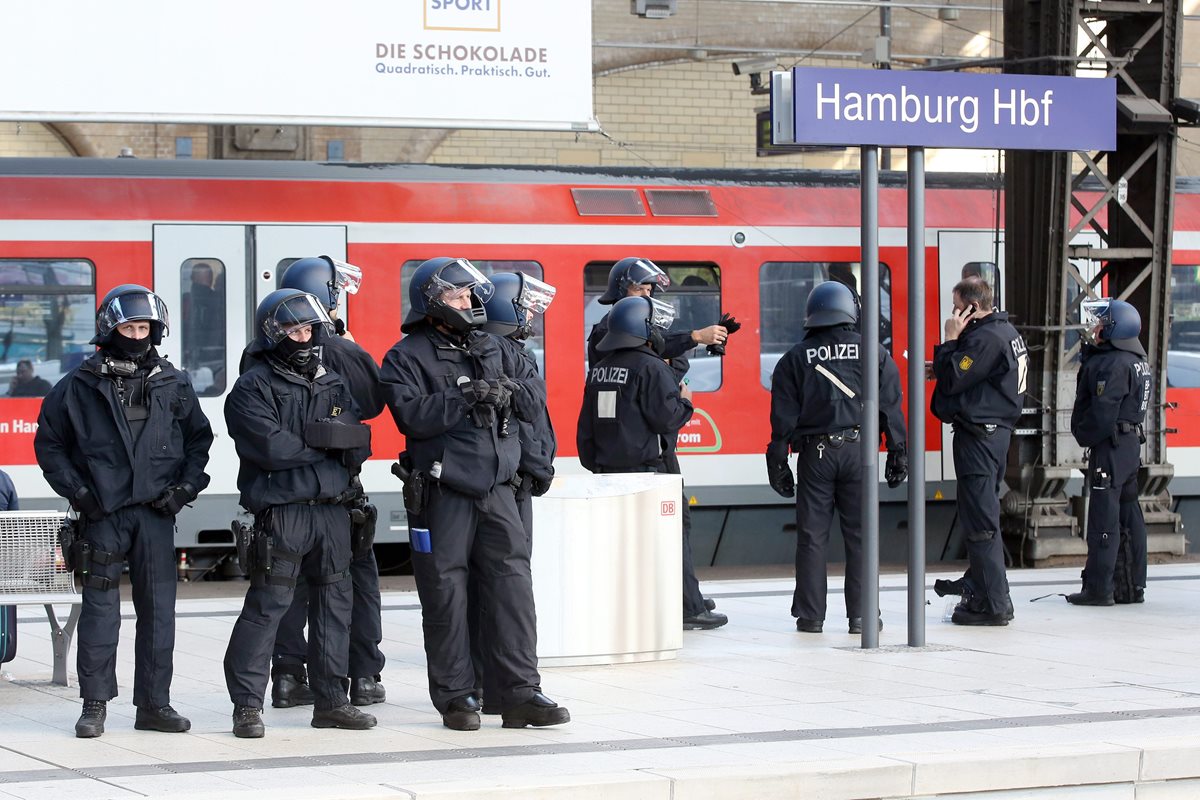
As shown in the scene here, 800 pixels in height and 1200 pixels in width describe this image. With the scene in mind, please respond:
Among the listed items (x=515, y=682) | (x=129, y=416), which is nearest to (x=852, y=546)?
(x=515, y=682)

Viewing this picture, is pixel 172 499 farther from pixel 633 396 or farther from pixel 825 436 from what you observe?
pixel 825 436

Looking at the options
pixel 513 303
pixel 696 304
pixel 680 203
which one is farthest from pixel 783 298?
pixel 513 303

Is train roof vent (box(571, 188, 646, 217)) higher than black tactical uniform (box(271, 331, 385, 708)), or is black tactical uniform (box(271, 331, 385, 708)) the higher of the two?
train roof vent (box(571, 188, 646, 217))

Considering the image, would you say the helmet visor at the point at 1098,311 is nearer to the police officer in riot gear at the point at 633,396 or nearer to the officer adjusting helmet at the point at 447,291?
the police officer in riot gear at the point at 633,396

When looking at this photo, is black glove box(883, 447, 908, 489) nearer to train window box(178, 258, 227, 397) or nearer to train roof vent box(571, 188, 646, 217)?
train roof vent box(571, 188, 646, 217)

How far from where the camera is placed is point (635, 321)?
9.62 metres

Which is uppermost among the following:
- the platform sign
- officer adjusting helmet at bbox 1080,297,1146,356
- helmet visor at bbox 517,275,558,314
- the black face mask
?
the platform sign

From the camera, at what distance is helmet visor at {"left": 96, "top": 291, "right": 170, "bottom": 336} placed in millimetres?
6934

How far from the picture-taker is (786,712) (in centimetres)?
729

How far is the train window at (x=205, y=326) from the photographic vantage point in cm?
1270

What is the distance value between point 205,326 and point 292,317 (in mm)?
6150

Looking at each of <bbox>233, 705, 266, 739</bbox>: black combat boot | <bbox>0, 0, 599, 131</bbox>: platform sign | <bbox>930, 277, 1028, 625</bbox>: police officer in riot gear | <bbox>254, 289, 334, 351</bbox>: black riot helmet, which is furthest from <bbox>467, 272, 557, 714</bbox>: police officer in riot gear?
<bbox>0, 0, 599, 131</bbox>: platform sign

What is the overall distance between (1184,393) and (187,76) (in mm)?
8326

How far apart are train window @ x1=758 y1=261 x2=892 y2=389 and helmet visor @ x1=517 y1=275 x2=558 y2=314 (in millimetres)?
5405
